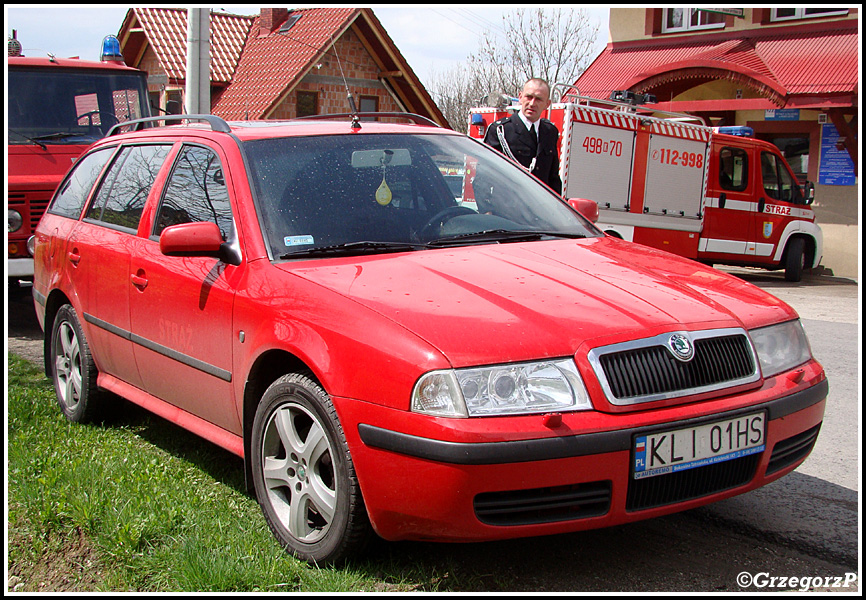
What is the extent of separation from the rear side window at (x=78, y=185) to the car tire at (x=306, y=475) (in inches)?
106

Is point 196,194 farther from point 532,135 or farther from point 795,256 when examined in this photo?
point 795,256

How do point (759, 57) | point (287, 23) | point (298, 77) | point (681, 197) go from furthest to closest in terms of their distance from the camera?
point (287, 23)
point (298, 77)
point (759, 57)
point (681, 197)

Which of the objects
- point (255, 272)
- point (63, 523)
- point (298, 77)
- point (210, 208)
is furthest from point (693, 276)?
point (298, 77)

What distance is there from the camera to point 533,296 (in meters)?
3.18

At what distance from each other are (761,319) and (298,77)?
23.9m

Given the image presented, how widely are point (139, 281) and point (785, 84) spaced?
49.7 feet

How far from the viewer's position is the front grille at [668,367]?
2891mm

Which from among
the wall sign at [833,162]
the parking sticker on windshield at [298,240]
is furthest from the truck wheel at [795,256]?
the parking sticker on windshield at [298,240]

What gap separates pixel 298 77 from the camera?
25750 mm

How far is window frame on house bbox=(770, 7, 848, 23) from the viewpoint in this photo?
56.3 ft

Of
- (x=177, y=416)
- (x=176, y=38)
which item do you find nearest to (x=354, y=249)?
(x=177, y=416)

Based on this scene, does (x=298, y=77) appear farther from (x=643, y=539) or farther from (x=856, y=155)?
(x=643, y=539)

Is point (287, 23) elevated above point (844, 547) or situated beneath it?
elevated above

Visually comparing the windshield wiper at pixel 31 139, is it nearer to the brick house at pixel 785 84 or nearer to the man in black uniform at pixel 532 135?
the man in black uniform at pixel 532 135
